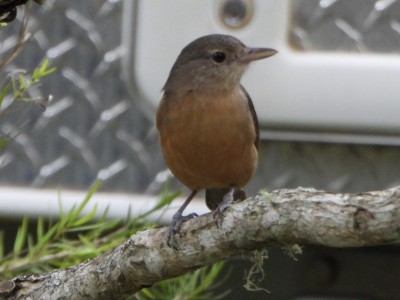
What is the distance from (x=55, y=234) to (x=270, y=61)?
1.37 m

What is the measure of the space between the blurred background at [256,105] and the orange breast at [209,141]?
1.28ft

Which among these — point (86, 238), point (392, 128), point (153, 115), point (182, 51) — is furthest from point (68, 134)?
point (86, 238)

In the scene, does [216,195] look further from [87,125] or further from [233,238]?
[233,238]

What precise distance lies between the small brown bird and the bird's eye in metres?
0.05

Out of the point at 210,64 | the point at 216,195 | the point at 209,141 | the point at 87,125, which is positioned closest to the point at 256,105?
the point at 210,64

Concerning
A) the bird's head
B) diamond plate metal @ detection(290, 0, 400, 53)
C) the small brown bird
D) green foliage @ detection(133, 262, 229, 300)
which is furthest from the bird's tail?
green foliage @ detection(133, 262, 229, 300)

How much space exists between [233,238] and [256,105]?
63.1 inches

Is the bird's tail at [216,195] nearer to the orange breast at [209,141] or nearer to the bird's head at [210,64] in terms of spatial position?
the orange breast at [209,141]

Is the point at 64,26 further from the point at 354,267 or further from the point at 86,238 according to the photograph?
the point at 86,238

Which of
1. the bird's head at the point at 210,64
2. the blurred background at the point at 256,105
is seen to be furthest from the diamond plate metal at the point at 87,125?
the bird's head at the point at 210,64

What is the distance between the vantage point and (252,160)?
3020 mm

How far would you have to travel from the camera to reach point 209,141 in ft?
9.66

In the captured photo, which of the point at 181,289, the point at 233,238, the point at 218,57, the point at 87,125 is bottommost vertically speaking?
the point at 181,289

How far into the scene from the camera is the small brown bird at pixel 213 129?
2.95 metres
